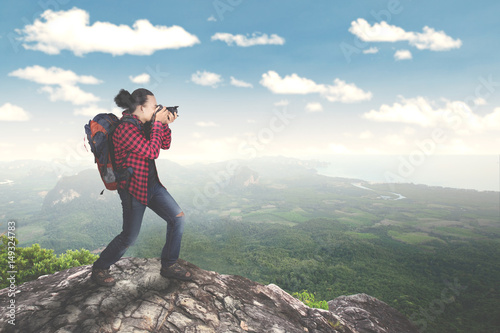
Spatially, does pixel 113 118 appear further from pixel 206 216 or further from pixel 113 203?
pixel 113 203

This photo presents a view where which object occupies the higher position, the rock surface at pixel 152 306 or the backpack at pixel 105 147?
the backpack at pixel 105 147

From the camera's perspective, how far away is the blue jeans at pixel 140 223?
3537 mm

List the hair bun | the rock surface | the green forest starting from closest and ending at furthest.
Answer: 1. the rock surface
2. the hair bun
3. the green forest

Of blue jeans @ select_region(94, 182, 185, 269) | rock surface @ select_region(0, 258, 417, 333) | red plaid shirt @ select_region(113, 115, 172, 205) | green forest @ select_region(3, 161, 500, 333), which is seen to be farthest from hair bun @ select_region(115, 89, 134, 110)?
green forest @ select_region(3, 161, 500, 333)

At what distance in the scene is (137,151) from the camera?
324 centimetres

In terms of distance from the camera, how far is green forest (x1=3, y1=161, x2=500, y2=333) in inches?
2110

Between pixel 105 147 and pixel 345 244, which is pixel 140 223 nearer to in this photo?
pixel 105 147

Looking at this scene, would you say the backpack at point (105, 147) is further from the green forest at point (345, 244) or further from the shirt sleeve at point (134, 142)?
the green forest at point (345, 244)

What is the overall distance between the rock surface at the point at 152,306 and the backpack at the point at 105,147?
71.3 inches

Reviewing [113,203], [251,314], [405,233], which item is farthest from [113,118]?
[113,203]

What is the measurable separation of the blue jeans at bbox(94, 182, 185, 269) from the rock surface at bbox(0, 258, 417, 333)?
0.49m

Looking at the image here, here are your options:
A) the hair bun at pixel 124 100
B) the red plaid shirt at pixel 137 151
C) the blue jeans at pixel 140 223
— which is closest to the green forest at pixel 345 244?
the blue jeans at pixel 140 223

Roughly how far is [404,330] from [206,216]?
496ft

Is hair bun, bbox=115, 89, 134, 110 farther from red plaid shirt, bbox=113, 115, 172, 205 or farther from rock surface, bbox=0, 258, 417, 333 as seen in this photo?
rock surface, bbox=0, 258, 417, 333
